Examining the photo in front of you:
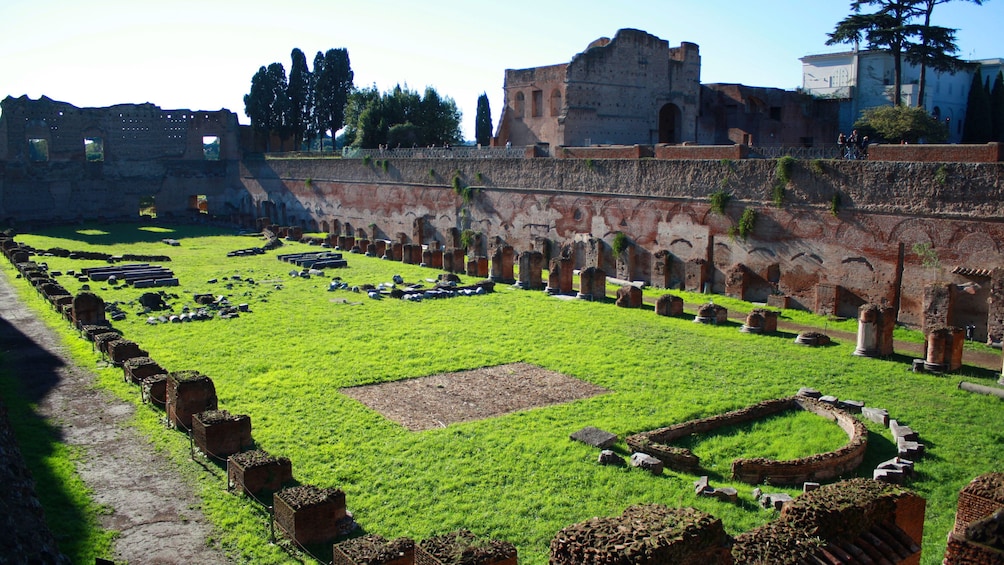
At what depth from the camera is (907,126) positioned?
25859 mm

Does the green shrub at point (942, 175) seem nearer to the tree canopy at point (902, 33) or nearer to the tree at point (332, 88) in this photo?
the tree canopy at point (902, 33)

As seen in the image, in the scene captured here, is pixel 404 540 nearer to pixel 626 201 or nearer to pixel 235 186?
pixel 626 201

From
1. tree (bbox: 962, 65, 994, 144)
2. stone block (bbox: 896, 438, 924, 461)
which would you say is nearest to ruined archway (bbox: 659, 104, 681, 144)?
tree (bbox: 962, 65, 994, 144)

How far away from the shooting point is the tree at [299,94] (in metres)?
46.7

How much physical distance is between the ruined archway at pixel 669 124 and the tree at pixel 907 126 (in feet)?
30.1

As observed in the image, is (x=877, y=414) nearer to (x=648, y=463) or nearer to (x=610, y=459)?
(x=648, y=463)

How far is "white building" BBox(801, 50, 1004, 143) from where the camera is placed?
114ft

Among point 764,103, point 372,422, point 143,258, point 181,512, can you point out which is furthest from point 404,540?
point 764,103

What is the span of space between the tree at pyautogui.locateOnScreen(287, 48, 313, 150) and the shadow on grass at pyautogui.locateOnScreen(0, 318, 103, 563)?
34286 mm

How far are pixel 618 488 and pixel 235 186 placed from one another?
39126 mm

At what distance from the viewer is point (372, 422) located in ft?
33.6

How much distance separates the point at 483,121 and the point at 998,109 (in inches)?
915

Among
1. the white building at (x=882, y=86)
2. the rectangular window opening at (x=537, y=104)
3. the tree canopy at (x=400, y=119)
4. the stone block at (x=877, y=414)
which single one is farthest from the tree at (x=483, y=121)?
the stone block at (x=877, y=414)

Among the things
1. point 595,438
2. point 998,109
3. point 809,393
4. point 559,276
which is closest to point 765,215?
point 559,276
